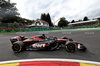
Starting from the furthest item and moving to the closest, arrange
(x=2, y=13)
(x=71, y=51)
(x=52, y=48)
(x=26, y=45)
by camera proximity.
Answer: (x=2, y=13), (x=26, y=45), (x=52, y=48), (x=71, y=51)

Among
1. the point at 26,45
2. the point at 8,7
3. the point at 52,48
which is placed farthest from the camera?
the point at 8,7

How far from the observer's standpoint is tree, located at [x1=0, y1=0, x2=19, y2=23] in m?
25.4

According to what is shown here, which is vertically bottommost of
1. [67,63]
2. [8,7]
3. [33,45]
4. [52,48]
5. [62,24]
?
[67,63]

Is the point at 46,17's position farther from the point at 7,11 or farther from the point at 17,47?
the point at 17,47

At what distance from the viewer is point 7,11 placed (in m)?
26.6

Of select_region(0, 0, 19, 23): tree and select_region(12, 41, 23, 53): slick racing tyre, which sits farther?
select_region(0, 0, 19, 23): tree

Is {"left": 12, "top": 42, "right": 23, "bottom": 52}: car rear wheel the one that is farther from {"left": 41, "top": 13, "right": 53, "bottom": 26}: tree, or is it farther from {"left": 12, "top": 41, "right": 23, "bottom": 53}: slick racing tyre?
{"left": 41, "top": 13, "right": 53, "bottom": 26}: tree

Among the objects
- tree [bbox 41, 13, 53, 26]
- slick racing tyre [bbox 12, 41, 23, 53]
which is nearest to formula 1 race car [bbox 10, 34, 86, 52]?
slick racing tyre [bbox 12, 41, 23, 53]

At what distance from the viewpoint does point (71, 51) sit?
8.78ft

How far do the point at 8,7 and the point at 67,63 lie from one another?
35.3m

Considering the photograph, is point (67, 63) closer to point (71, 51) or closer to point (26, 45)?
point (71, 51)

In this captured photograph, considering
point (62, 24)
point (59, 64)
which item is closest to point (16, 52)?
point (59, 64)

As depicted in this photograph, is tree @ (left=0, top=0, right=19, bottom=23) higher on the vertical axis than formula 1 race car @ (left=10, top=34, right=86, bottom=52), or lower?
higher

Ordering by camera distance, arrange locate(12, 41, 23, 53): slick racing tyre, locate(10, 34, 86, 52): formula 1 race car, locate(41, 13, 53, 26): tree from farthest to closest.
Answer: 1. locate(41, 13, 53, 26): tree
2. locate(12, 41, 23, 53): slick racing tyre
3. locate(10, 34, 86, 52): formula 1 race car
